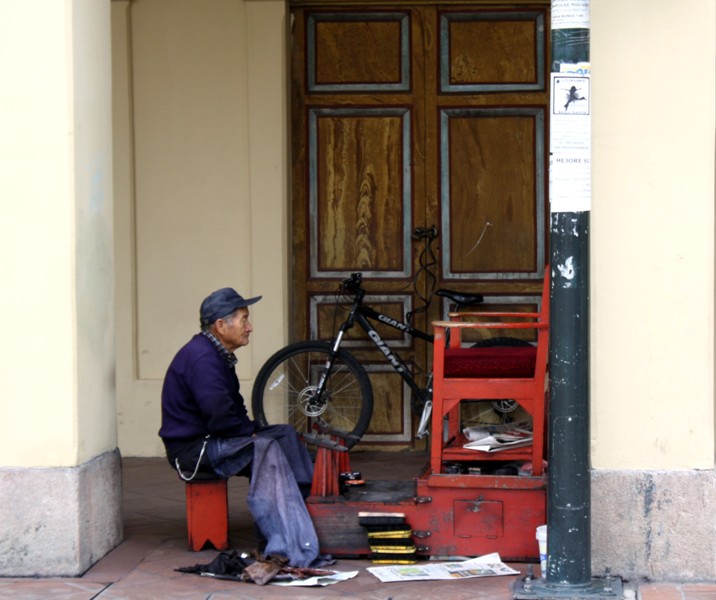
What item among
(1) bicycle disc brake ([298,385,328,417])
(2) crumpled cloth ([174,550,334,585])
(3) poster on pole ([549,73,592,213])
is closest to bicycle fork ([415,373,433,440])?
(1) bicycle disc brake ([298,385,328,417])

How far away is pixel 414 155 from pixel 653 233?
3.39 m

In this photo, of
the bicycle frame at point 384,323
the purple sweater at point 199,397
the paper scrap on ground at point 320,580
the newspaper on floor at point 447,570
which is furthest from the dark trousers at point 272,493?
the bicycle frame at point 384,323

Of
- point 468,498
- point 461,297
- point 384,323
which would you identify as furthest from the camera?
point 384,323

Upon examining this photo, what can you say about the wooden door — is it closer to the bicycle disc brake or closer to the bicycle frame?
the bicycle frame

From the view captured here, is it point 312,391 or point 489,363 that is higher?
point 489,363

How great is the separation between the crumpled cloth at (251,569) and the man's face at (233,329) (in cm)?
111

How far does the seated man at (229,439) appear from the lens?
6637 mm

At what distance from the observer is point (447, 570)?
6359 millimetres

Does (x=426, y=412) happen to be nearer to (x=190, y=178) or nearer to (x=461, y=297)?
(x=461, y=297)

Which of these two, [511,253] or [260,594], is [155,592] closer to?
[260,594]

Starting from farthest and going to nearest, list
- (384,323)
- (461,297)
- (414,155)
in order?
(414,155)
(384,323)
(461,297)

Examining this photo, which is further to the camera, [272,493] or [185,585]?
[272,493]

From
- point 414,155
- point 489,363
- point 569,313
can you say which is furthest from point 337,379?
point 569,313

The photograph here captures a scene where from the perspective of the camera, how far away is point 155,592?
20.1 feet
